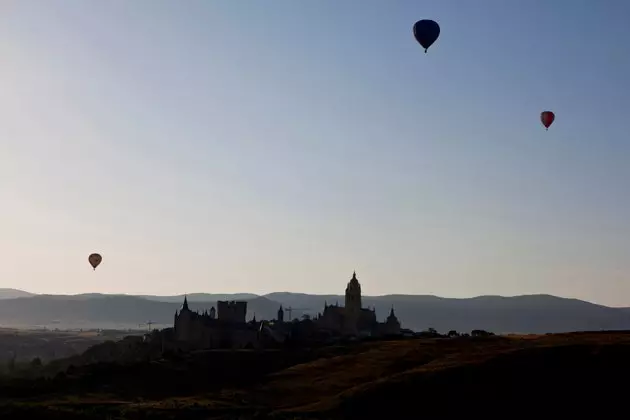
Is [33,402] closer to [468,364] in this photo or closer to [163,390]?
[163,390]

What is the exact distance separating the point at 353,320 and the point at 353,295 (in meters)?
5.13

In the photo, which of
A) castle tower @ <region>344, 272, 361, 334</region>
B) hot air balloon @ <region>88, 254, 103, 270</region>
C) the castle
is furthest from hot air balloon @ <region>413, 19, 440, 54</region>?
castle tower @ <region>344, 272, 361, 334</region>

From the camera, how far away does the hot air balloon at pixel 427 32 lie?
79.1 metres

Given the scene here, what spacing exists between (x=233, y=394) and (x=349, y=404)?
12201 millimetres

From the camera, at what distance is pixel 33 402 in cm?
6231

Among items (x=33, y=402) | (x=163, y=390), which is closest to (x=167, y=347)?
(x=163, y=390)

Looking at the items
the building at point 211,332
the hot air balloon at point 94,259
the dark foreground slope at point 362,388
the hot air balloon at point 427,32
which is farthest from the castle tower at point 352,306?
the hot air balloon at point 427,32

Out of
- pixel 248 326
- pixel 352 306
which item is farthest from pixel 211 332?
pixel 352 306

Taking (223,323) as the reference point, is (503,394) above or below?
below

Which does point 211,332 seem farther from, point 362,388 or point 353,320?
point 362,388

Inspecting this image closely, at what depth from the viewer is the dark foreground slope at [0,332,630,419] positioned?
58.3 meters

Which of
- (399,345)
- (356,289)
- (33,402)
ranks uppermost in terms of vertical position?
(356,289)

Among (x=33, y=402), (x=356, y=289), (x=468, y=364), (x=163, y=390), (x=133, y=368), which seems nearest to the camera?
(x=33, y=402)

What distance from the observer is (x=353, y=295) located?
146m
